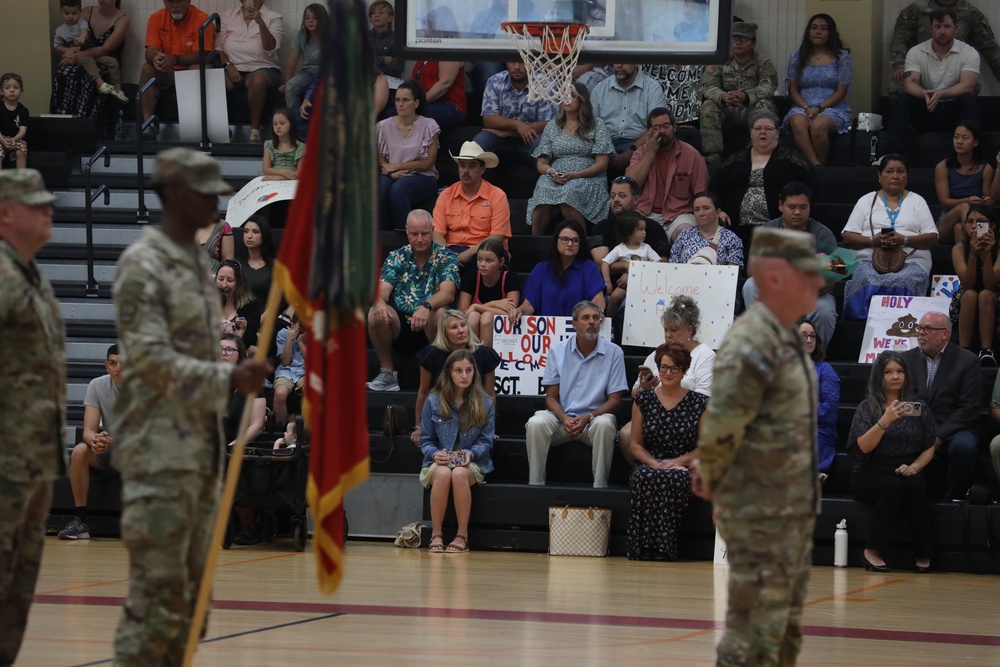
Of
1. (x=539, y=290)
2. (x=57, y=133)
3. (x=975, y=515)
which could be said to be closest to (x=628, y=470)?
(x=539, y=290)

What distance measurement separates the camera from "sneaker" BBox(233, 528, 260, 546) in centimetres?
1143

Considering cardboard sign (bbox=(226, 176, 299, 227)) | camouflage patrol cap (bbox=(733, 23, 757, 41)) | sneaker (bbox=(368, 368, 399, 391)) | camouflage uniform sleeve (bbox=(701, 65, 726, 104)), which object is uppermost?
camouflage patrol cap (bbox=(733, 23, 757, 41))

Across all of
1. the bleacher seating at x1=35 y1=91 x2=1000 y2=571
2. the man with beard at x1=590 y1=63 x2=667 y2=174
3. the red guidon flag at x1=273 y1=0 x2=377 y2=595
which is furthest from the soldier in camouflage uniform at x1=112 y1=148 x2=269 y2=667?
the man with beard at x1=590 y1=63 x2=667 y2=174

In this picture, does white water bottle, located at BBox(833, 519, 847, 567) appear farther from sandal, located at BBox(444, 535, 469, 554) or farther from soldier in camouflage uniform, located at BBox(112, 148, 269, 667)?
soldier in camouflage uniform, located at BBox(112, 148, 269, 667)

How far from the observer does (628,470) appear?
11555 millimetres

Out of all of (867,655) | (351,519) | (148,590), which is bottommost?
(351,519)

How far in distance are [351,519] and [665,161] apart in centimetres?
441

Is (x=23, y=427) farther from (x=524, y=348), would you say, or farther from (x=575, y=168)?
(x=575, y=168)

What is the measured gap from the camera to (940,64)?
47.0ft

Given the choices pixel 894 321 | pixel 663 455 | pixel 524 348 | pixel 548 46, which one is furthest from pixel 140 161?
pixel 894 321

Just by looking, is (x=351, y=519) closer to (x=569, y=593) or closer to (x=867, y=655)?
(x=569, y=593)

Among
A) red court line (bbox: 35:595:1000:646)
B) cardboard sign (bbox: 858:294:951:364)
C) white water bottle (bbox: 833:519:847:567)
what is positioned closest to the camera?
red court line (bbox: 35:595:1000:646)

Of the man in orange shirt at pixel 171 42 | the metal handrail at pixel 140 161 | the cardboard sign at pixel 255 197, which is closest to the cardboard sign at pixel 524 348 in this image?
the cardboard sign at pixel 255 197

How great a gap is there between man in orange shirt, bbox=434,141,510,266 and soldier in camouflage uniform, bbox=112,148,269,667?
8392 mm
